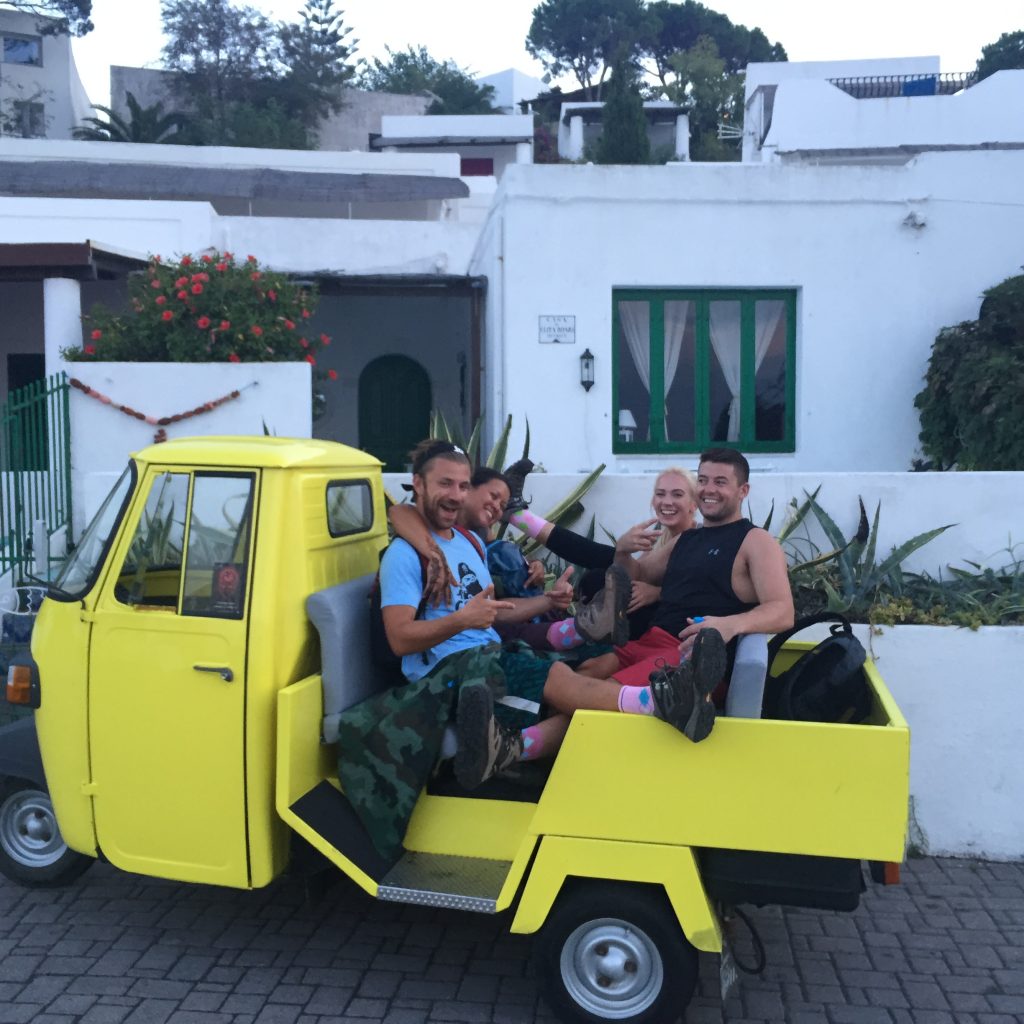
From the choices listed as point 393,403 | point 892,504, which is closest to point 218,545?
point 892,504

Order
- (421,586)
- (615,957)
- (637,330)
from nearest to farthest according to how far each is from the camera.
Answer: (615,957) → (421,586) → (637,330)

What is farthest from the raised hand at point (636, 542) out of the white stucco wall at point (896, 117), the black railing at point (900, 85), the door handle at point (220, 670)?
the black railing at point (900, 85)

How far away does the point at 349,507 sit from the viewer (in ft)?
15.5

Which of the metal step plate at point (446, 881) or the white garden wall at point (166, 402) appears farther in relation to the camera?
the white garden wall at point (166, 402)

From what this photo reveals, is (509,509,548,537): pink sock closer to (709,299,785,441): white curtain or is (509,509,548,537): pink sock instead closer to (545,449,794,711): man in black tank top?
(545,449,794,711): man in black tank top

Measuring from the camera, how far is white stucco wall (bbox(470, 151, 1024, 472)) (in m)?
10.5

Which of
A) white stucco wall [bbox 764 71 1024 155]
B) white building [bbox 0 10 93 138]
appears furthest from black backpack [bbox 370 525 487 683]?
white building [bbox 0 10 93 138]

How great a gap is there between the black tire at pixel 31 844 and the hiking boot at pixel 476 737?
7.00 ft

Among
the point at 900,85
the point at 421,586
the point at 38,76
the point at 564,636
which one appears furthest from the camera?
the point at 38,76

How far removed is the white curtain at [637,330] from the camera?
10820 mm

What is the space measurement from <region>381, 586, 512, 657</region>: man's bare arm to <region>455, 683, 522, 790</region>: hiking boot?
1.24 feet

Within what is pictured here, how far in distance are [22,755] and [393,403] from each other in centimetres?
1275

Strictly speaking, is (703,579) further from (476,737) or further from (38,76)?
(38,76)

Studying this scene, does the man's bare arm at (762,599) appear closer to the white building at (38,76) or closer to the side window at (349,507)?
the side window at (349,507)
